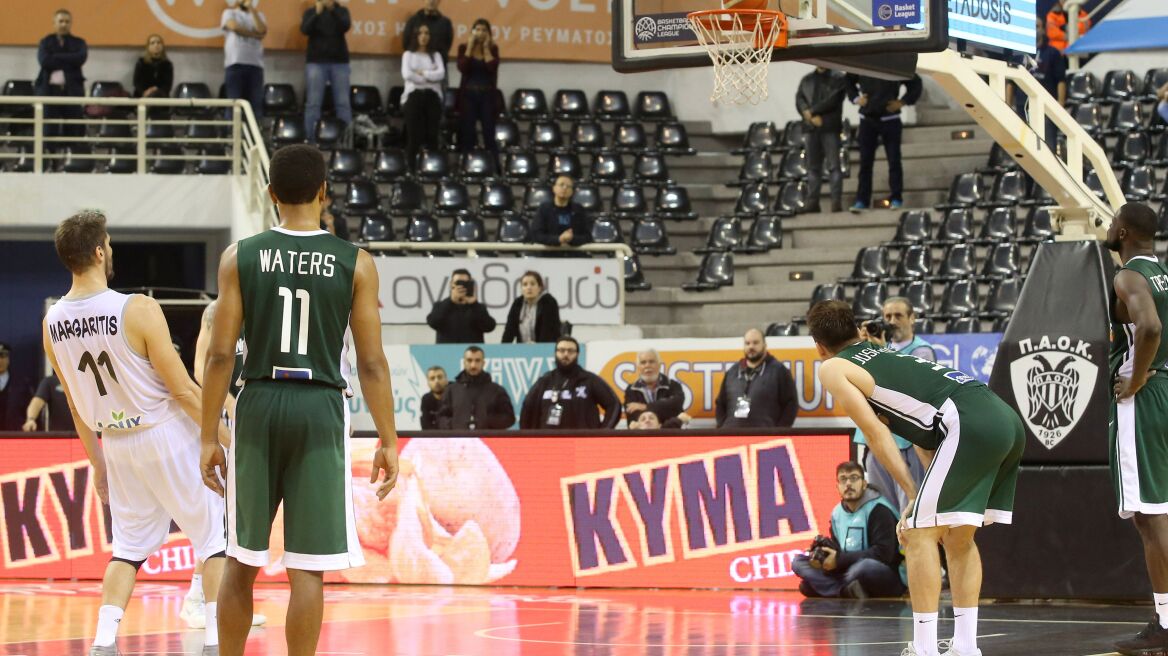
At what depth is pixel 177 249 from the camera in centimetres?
2291

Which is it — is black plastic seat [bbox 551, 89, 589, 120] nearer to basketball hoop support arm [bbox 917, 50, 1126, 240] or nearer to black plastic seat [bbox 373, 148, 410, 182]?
black plastic seat [bbox 373, 148, 410, 182]

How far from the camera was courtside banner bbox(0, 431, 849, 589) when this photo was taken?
12875mm

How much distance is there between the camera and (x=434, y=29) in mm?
21609

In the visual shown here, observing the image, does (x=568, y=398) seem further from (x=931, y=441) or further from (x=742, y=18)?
(x=931, y=441)

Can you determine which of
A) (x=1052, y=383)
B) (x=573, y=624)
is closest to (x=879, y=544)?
(x=1052, y=383)

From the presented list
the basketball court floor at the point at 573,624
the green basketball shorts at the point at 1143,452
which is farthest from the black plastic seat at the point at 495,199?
the green basketball shorts at the point at 1143,452

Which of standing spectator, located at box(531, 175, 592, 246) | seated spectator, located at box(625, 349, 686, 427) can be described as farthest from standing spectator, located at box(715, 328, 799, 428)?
standing spectator, located at box(531, 175, 592, 246)

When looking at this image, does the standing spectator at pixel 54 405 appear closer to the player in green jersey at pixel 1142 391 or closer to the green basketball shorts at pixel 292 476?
the player in green jersey at pixel 1142 391

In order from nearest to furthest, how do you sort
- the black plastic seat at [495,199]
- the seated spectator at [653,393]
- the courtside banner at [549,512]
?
the courtside banner at [549,512], the seated spectator at [653,393], the black plastic seat at [495,199]

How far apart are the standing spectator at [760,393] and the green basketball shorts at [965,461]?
6053 millimetres

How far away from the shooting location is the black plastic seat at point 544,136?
74.1ft

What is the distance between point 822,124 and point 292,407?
14.3 metres

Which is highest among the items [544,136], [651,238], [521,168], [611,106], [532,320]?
[611,106]

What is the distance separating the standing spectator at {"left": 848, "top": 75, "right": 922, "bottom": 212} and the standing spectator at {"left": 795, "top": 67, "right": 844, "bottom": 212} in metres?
0.31
